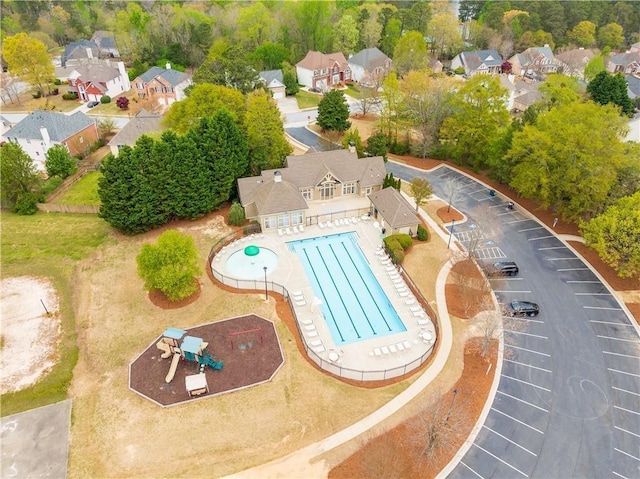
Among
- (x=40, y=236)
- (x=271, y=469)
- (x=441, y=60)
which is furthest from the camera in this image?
(x=441, y=60)

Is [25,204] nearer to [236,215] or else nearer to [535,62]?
[236,215]

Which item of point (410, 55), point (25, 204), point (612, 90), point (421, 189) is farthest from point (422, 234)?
point (410, 55)

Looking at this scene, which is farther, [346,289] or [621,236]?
[346,289]

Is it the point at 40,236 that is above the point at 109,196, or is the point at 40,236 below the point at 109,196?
below

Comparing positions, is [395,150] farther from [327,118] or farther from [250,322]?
[250,322]

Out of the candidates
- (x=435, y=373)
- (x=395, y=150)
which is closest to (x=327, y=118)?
(x=395, y=150)

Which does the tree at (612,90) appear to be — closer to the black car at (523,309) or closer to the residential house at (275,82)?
the black car at (523,309)

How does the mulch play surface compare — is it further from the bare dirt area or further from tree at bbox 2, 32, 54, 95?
tree at bbox 2, 32, 54, 95
